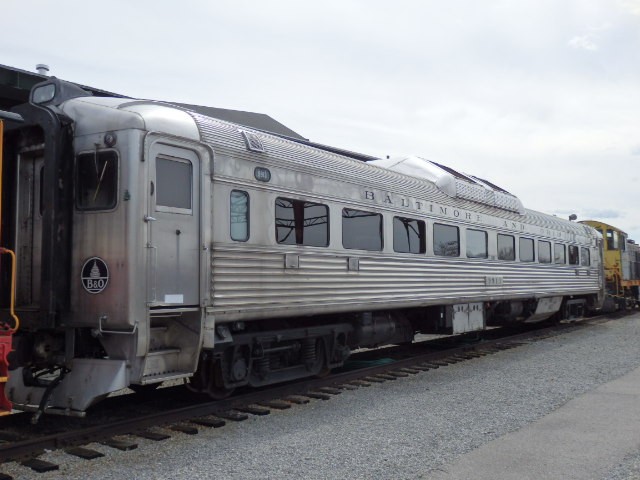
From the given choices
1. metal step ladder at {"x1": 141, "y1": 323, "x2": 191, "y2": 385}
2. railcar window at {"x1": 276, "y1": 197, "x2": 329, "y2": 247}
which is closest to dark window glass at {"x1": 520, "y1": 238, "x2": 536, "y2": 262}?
railcar window at {"x1": 276, "y1": 197, "x2": 329, "y2": 247}

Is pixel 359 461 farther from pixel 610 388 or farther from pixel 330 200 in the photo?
pixel 610 388

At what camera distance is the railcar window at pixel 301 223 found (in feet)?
25.6

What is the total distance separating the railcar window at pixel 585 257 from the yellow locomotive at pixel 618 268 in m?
4.07

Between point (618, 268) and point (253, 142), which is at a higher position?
point (253, 142)

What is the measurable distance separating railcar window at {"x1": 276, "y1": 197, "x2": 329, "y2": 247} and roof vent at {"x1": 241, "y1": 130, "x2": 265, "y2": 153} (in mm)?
665

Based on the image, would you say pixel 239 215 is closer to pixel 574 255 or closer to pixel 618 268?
pixel 574 255

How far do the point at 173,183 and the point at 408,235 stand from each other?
15.9 ft

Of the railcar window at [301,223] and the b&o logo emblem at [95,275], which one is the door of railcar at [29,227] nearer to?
the b&o logo emblem at [95,275]

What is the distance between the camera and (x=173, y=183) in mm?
6441

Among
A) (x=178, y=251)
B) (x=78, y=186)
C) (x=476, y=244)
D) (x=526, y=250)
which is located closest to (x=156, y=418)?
(x=178, y=251)

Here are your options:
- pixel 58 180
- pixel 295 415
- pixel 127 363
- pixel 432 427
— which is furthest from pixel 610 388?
pixel 58 180

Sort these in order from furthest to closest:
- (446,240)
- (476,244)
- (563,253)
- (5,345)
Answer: (563,253) → (476,244) → (446,240) → (5,345)

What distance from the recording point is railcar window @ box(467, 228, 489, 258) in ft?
40.0

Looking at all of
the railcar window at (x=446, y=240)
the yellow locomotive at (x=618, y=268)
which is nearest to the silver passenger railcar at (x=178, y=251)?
the railcar window at (x=446, y=240)
